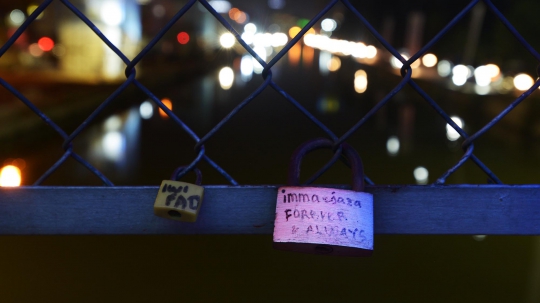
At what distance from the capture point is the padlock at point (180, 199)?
77cm

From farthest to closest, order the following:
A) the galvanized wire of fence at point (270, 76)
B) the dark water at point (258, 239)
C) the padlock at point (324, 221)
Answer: the dark water at point (258, 239) < the galvanized wire of fence at point (270, 76) < the padlock at point (324, 221)

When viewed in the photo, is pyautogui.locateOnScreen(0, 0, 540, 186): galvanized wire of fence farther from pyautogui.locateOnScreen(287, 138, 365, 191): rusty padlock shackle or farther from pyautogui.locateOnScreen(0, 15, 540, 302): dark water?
pyautogui.locateOnScreen(0, 15, 540, 302): dark water

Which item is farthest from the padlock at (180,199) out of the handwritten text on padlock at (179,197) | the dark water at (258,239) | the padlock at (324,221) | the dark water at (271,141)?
the dark water at (271,141)

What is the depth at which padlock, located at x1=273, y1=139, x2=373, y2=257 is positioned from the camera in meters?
0.75

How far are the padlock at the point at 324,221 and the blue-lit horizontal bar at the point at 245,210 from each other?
0.06m

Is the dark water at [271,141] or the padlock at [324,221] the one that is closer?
the padlock at [324,221]

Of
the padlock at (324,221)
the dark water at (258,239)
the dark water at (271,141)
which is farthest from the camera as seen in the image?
the dark water at (271,141)

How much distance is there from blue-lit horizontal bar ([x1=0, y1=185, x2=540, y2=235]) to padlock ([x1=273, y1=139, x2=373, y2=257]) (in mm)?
57

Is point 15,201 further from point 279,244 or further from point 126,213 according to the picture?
point 279,244

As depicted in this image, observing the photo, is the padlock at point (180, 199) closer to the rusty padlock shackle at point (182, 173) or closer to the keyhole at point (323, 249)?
the rusty padlock shackle at point (182, 173)

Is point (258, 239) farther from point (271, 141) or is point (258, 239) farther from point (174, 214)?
point (271, 141)

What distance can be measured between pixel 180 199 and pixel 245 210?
0.10 m

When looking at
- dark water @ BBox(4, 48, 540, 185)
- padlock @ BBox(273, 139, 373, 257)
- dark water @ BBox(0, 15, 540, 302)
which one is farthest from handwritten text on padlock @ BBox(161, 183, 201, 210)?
dark water @ BBox(4, 48, 540, 185)

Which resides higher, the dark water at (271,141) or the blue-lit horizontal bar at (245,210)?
the dark water at (271,141)
